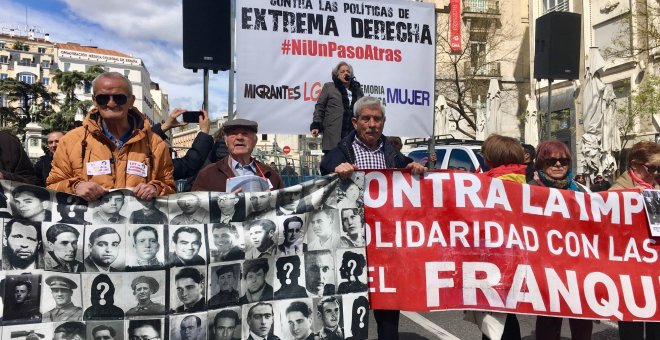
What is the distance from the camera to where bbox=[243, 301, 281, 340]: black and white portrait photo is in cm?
347

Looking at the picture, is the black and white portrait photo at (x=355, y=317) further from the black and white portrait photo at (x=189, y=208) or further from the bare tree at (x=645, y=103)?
the bare tree at (x=645, y=103)

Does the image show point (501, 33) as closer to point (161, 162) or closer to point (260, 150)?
point (260, 150)

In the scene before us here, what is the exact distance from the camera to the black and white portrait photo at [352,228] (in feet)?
12.4

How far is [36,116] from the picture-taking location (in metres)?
57.2

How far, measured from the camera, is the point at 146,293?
3.28 metres

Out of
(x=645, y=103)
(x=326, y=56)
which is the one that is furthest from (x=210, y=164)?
(x=645, y=103)

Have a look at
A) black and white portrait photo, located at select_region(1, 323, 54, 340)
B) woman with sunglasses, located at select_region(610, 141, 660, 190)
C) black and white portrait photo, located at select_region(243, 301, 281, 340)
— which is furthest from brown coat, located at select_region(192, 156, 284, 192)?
woman with sunglasses, located at select_region(610, 141, 660, 190)

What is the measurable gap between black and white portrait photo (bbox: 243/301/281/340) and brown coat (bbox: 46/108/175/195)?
0.85 meters

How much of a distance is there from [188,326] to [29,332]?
783 mm

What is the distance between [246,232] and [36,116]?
6029 cm

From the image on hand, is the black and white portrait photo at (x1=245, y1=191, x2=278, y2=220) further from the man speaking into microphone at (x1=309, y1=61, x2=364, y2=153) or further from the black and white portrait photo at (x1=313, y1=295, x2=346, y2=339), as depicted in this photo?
the man speaking into microphone at (x1=309, y1=61, x2=364, y2=153)

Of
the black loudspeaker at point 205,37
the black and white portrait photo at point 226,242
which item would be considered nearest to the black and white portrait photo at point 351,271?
the black and white portrait photo at point 226,242

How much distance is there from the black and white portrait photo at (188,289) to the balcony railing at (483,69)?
2952 cm

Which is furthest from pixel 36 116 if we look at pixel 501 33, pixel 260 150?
pixel 260 150
